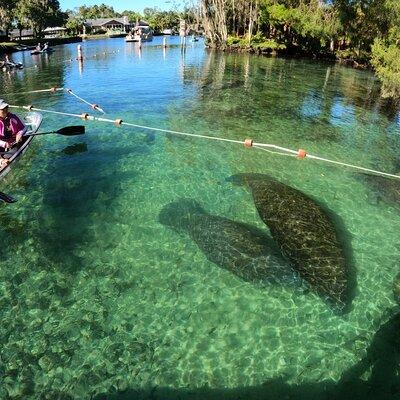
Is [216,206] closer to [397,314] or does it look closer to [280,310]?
[280,310]

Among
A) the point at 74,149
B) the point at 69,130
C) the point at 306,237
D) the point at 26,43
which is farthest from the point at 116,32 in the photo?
the point at 306,237

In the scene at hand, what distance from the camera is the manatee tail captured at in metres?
11.7

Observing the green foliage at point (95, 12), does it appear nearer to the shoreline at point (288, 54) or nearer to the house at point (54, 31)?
the house at point (54, 31)

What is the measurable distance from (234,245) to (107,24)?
145 m

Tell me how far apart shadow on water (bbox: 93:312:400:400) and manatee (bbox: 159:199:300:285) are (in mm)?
2600

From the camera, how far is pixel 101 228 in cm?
1157

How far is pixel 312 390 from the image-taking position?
688 centimetres

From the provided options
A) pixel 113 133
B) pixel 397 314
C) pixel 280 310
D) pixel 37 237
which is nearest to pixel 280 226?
pixel 280 310

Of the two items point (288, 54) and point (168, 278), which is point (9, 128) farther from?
point (288, 54)

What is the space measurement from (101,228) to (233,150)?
28.7 ft

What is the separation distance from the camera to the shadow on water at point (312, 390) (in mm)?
6738

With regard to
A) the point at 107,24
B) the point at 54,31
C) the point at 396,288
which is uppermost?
the point at 107,24

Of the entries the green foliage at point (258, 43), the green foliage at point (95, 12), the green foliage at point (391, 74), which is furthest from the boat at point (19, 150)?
the green foliage at point (95, 12)

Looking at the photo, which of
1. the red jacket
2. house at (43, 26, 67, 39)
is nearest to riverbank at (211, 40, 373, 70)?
the red jacket
